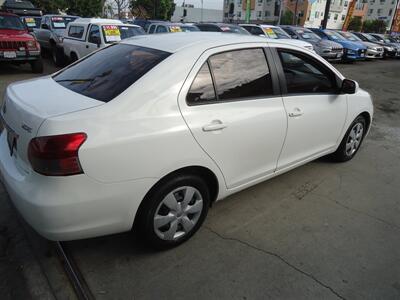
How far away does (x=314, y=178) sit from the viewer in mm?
3930

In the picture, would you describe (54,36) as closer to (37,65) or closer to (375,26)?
(37,65)

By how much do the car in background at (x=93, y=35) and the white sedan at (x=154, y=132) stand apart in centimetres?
643

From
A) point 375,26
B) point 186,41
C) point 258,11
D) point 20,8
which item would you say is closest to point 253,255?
point 186,41

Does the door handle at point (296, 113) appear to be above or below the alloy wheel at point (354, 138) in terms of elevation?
above

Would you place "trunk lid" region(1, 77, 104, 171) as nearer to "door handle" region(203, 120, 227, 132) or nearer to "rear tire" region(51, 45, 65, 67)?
"door handle" region(203, 120, 227, 132)

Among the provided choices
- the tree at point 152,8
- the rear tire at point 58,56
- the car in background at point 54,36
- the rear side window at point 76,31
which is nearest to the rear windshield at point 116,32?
the rear side window at point 76,31

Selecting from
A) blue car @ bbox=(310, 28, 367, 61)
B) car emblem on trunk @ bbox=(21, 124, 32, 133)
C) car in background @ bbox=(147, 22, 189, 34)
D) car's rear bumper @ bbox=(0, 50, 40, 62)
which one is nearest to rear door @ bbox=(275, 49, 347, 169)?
car emblem on trunk @ bbox=(21, 124, 32, 133)

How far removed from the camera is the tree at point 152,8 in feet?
132

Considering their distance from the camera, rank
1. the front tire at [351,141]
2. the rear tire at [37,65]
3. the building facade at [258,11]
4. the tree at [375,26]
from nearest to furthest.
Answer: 1. the front tire at [351,141]
2. the rear tire at [37,65]
3. the tree at [375,26]
4. the building facade at [258,11]

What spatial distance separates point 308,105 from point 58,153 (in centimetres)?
242

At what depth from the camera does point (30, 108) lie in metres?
2.10

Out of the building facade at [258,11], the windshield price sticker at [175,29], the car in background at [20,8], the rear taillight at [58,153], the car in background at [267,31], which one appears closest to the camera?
the rear taillight at [58,153]

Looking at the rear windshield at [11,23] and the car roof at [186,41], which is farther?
the rear windshield at [11,23]

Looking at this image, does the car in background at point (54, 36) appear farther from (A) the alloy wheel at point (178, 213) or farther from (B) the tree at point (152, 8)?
(B) the tree at point (152, 8)
